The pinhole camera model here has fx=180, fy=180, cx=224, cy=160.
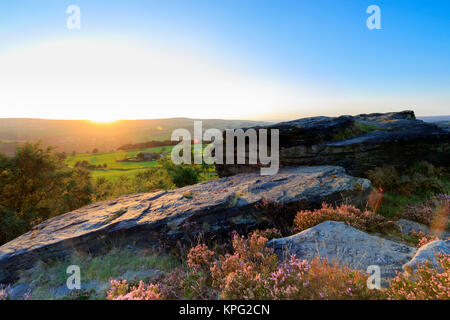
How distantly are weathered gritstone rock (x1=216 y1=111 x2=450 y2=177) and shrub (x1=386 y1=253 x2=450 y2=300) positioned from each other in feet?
27.2

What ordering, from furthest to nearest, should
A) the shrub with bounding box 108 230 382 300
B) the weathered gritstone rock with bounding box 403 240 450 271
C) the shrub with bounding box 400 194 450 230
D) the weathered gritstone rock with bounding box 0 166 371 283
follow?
the shrub with bounding box 400 194 450 230, the weathered gritstone rock with bounding box 0 166 371 283, the weathered gritstone rock with bounding box 403 240 450 271, the shrub with bounding box 108 230 382 300

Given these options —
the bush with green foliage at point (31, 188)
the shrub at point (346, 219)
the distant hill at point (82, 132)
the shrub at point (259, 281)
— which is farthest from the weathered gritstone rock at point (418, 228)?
the distant hill at point (82, 132)

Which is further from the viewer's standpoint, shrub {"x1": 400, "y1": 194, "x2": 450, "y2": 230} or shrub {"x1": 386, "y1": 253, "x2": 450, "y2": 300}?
shrub {"x1": 400, "y1": 194, "x2": 450, "y2": 230}

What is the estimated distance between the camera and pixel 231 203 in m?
6.84

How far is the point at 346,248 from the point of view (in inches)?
174

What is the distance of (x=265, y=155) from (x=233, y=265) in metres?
8.74

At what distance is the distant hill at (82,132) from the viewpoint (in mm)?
93188

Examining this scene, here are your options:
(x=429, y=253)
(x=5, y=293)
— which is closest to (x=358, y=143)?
(x=429, y=253)

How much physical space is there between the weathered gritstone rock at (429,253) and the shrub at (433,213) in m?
3.32

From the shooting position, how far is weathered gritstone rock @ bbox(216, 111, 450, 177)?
1019cm

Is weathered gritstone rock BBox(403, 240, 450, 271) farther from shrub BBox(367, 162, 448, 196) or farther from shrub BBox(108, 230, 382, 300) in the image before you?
shrub BBox(367, 162, 448, 196)

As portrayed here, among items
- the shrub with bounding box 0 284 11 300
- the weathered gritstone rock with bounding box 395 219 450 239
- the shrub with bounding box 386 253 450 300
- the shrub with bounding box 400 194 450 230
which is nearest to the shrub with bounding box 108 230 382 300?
the shrub with bounding box 386 253 450 300
